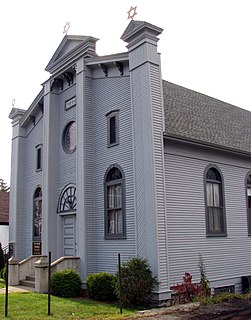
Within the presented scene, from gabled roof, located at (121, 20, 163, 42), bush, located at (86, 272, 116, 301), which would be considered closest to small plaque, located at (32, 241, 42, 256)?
bush, located at (86, 272, 116, 301)

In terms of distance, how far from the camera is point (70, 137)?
17.7 meters

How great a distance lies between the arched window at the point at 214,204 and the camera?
15469mm

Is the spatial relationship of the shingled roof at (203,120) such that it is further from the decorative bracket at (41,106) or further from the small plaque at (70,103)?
the decorative bracket at (41,106)

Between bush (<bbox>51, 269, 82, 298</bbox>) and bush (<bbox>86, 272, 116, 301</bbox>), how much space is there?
95 centimetres

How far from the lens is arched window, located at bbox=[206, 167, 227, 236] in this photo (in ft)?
50.8

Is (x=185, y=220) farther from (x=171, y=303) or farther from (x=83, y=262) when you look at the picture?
(x=83, y=262)

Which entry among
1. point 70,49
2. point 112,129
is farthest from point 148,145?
point 70,49

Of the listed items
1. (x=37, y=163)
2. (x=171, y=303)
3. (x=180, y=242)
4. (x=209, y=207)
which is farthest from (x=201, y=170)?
(x=37, y=163)

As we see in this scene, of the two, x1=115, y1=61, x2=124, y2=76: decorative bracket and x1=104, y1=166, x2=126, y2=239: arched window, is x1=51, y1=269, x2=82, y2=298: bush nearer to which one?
x1=104, y1=166, x2=126, y2=239: arched window

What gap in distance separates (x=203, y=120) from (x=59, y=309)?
10.0 metres

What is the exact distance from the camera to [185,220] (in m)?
14.2

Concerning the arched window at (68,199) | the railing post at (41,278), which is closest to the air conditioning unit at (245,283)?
the arched window at (68,199)

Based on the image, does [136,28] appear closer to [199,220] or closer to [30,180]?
[199,220]

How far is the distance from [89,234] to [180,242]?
346 cm
